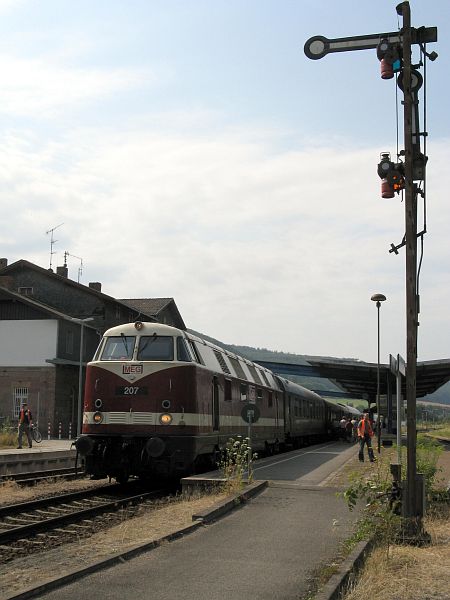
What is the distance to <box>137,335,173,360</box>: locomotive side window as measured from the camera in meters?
15.3

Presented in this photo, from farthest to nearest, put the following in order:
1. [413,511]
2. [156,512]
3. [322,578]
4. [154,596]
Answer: [156,512], [413,511], [322,578], [154,596]

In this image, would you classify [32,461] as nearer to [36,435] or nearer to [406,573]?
[36,435]

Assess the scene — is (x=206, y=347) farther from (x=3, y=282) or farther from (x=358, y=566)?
(x=3, y=282)

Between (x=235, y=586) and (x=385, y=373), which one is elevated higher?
(x=385, y=373)

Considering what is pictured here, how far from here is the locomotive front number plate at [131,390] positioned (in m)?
14.8

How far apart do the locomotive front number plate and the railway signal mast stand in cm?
693

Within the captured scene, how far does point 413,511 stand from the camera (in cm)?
881

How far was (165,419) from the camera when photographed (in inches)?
574

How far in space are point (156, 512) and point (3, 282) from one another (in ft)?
138

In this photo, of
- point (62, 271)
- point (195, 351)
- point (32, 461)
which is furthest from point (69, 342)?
point (195, 351)

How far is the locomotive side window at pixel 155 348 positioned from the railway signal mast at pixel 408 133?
274 inches

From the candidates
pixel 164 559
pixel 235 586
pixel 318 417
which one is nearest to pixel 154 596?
pixel 235 586

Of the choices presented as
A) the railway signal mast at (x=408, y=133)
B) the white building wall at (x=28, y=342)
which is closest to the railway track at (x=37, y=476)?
the railway signal mast at (x=408, y=133)

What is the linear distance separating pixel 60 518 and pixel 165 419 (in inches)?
150
